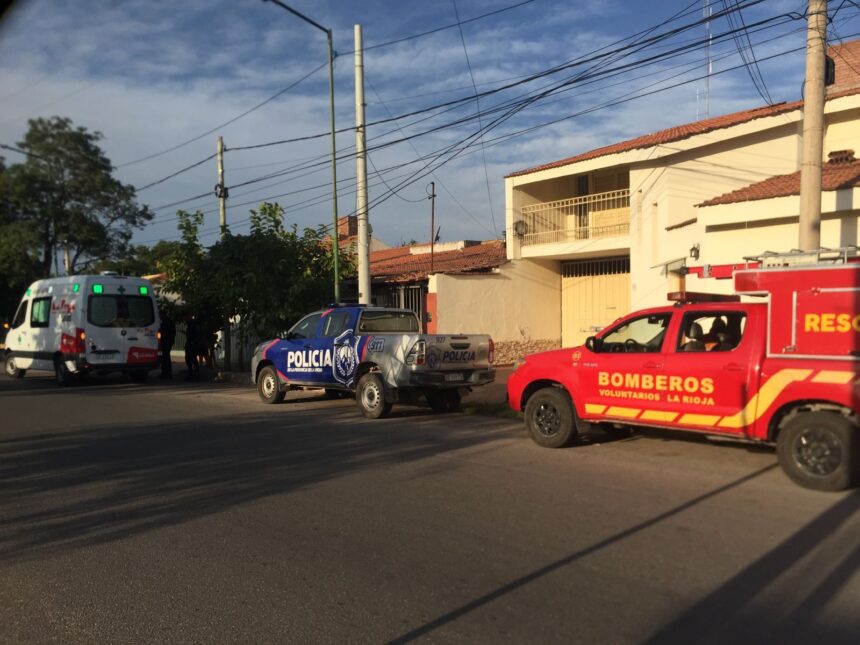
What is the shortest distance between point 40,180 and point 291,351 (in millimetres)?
26281

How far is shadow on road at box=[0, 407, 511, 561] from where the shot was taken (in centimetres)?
602

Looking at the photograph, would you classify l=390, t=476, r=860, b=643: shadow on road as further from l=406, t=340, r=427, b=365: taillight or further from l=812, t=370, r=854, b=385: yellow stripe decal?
l=406, t=340, r=427, b=365: taillight

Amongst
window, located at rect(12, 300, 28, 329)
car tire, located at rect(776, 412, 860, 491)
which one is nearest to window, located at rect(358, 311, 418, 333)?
car tire, located at rect(776, 412, 860, 491)

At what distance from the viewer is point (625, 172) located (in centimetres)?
1997

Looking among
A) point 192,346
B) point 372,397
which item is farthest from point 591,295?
point 192,346

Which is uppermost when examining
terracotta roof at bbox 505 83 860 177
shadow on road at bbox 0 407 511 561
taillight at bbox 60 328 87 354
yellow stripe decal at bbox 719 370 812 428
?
terracotta roof at bbox 505 83 860 177

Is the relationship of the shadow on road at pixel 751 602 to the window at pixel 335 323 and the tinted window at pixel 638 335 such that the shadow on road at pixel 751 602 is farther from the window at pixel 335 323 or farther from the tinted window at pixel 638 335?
the window at pixel 335 323

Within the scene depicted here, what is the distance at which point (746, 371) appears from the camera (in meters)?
7.28

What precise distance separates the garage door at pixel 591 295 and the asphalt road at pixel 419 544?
1107cm

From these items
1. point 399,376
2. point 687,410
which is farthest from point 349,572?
point 399,376

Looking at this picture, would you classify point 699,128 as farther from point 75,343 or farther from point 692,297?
point 75,343

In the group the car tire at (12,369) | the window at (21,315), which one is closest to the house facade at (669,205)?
the window at (21,315)

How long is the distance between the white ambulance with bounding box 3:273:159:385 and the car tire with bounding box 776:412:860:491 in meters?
14.9

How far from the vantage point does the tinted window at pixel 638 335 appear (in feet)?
26.9
